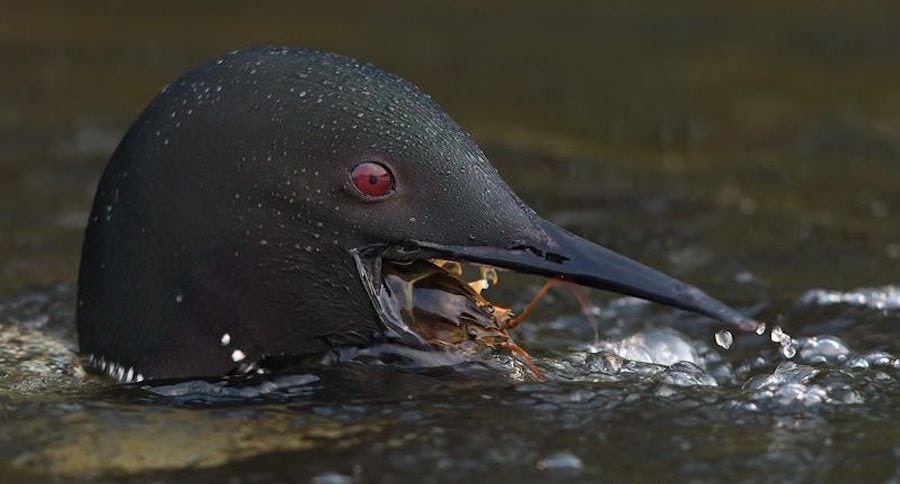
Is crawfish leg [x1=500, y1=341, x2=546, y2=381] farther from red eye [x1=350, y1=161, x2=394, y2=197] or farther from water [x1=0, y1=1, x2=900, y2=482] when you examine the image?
red eye [x1=350, y1=161, x2=394, y2=197]

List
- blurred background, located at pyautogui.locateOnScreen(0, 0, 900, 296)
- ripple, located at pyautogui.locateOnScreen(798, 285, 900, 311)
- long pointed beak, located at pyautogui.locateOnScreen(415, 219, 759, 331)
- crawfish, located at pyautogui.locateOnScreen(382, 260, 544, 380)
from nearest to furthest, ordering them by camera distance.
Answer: long pointed beak, located at pyautogui.locateOnScreen(415, 219, 759, 331)
crawfish, located at pyautogui.locateOnScreen(382, 260, 544, 380)
ripple, located at pyautogui.locateOnScreen(798, 285, 900, 311)
blurred background, located at pyautogui.locateOnScreen(0, 0, 900, 296)

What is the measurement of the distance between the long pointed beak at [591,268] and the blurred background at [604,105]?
6.41 feet

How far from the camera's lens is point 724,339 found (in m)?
5.30

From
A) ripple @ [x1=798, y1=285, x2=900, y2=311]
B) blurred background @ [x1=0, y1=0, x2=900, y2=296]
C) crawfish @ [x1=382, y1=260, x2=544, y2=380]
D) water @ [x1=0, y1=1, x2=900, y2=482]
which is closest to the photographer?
water @ [x1=0, y1=1, x2=900, y2=482]

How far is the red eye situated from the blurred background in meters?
2.21

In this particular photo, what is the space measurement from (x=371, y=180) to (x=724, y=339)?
150 centimetres

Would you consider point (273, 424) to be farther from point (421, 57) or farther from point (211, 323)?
point (421, 57)

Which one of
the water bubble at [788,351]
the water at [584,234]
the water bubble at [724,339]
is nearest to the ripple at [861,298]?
Answer: the water at [584,234]

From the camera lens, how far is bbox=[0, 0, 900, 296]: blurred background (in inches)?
271

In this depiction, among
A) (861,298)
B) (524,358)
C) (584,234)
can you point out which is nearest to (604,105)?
(584,234)

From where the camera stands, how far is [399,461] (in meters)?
3.80

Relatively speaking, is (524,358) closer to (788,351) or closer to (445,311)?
(445,311)

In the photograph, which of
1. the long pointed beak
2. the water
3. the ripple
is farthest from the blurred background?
the long pointed beak

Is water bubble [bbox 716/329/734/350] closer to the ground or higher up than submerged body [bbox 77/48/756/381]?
closer to the ground
